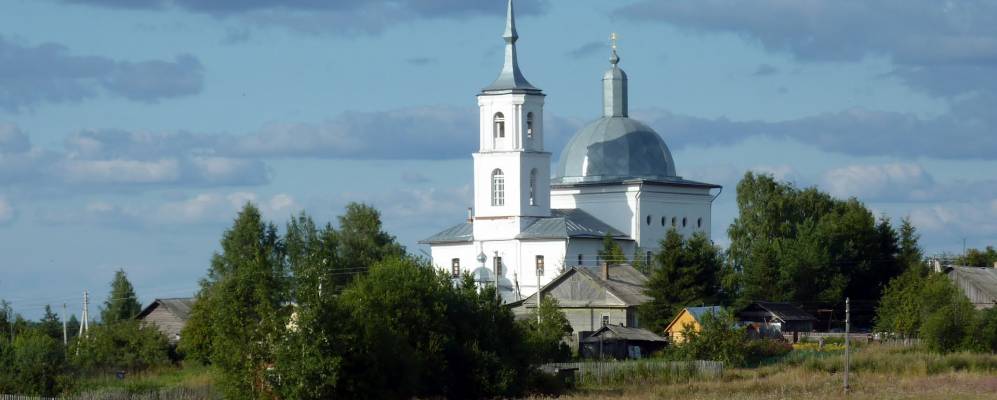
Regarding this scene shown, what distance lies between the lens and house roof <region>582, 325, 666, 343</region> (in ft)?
217

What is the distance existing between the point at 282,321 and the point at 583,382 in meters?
13.5

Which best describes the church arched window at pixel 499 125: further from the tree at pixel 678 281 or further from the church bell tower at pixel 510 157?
the tree at pixel 678 281

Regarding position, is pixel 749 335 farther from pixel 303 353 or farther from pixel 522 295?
pixel 303 353

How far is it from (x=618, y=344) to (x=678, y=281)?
21.7 ft

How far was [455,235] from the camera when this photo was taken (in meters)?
87.8

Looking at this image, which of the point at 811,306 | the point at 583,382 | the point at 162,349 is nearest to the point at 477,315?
the point at 583,382

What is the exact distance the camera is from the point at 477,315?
52156 mm

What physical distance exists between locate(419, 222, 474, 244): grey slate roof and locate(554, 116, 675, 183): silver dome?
5.56 m

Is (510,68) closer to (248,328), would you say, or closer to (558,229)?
(558,229)

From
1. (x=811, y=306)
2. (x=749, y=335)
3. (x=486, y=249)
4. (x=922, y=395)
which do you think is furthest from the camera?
(x=486, y=249)

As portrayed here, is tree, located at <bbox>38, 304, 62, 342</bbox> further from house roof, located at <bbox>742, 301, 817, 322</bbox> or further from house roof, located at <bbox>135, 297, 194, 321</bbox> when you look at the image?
house roof, located at <bbox>742, 301, 817, 322</bbox>

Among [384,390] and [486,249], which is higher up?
[486,249]

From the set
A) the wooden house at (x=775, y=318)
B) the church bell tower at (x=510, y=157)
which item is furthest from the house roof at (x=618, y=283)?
the church bell tower at (x=510, y=157)

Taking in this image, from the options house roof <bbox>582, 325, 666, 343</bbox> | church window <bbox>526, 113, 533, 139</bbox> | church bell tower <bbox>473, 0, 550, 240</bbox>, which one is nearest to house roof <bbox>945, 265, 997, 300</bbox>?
house roof <bbox>582, 325, 666, 343</bbox>
